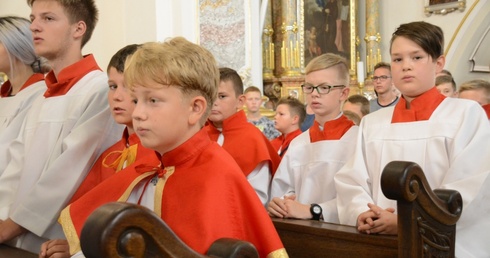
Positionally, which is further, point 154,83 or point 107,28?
point 107,28

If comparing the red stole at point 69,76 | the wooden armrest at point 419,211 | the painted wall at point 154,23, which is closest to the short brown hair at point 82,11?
the red stole at point 69,76

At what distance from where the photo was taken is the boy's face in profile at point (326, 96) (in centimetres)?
366

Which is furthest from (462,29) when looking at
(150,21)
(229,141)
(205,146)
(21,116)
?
(205,146)

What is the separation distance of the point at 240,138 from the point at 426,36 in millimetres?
1428

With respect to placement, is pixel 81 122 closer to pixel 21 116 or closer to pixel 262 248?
pixel 21 116

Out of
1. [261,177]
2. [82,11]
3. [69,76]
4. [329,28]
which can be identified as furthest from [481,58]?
[69,76]

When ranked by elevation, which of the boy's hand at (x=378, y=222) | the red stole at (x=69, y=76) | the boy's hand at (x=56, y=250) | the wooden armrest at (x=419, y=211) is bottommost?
the boy's hand at (x=56, y=250)

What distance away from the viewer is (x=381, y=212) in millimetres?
2676

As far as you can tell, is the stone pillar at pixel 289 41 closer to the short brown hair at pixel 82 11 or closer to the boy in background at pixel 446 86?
the boy in background at pixel 446 86

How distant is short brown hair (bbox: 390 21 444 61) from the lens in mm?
3035

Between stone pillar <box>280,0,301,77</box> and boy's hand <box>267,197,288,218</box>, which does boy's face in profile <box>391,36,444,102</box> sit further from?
stone pillar <box>280,0,301,77</box>

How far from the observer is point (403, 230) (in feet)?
7.41

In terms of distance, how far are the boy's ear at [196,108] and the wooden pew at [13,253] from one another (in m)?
1.02

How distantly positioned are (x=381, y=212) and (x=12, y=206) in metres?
1.81
